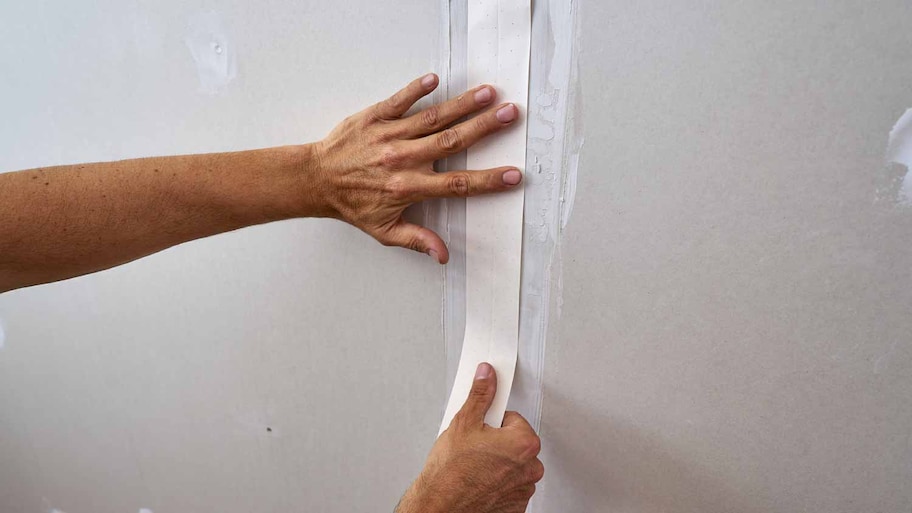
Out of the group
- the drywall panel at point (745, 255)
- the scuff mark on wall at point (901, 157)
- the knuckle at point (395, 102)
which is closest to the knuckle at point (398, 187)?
the knuckle at point (395, 102)

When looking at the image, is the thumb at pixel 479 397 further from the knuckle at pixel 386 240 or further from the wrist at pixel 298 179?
the wrist at pixel 298 179

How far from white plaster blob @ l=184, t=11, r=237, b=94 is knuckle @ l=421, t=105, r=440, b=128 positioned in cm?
39

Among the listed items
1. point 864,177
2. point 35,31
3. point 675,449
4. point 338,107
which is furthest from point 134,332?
point 864,177

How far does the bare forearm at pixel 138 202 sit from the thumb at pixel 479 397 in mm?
373

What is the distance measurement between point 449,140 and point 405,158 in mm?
70

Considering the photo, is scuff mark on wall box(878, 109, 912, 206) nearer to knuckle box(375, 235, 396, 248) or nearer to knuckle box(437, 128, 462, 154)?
knuckle box(437, 128, 462, 154)

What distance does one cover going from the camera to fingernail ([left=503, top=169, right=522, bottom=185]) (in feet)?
2.49

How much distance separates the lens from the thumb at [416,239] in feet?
2.68

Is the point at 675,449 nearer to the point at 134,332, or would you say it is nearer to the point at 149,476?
the point at 134,332

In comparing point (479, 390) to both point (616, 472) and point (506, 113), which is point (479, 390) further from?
point (506, 113)

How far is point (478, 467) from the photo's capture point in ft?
2.62

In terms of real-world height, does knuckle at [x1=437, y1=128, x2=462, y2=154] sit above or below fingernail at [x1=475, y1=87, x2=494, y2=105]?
below

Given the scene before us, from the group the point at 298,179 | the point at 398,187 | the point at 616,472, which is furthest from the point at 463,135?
the point at 616,472

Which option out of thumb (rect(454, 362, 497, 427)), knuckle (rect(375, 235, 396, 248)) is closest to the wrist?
knuckle (rect(375, 235, 396, 248))
